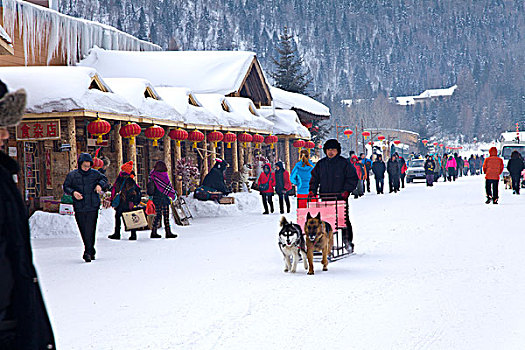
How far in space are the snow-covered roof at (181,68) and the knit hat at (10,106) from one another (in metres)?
27.5

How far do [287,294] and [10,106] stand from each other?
16.6 ft

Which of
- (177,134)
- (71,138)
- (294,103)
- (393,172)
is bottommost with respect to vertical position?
(393,172)

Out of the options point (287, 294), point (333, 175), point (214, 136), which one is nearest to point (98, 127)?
point (333, 175)

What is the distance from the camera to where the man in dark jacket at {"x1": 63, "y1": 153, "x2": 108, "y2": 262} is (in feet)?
36.6

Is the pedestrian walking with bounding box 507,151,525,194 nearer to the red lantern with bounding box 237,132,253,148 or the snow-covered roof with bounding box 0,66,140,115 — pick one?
the red lantern with bounding box 237,132,253,148

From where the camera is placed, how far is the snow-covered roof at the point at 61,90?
1602 centimetres

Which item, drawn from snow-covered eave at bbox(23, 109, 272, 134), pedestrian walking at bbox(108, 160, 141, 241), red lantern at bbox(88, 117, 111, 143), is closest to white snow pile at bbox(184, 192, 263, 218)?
snow-covered eave at bbox(23, 109, 272, 134)

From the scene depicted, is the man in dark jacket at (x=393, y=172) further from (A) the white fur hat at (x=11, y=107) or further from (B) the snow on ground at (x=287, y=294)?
(A) the white fur hat at (x=11, y=107)

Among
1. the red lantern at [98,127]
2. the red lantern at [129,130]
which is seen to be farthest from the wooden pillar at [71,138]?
the red lantern at [129,130]

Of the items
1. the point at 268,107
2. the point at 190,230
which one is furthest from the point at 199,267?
the point at 268,107

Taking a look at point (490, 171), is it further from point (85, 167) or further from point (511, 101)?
point (511, 101)

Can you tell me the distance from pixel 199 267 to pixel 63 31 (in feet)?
68.3

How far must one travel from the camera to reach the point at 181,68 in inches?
1286

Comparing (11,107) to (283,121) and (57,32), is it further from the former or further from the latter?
(283,121)
